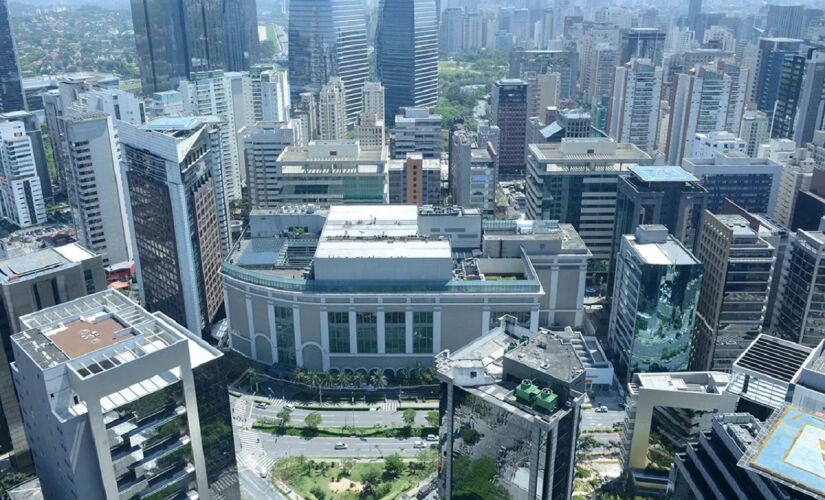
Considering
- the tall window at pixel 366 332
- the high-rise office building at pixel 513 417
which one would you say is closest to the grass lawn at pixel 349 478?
the high-rise office building at pixel 513 417

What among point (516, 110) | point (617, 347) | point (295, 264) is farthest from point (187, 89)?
point (617, 347)

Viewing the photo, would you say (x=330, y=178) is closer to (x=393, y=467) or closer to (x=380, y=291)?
(x=380, y=291)

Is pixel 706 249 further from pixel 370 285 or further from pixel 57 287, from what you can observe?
pixel 57 287

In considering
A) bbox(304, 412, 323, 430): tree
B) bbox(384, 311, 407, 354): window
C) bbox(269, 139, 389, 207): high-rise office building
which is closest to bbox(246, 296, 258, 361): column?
bbox(304, 412, 323, 430): tree

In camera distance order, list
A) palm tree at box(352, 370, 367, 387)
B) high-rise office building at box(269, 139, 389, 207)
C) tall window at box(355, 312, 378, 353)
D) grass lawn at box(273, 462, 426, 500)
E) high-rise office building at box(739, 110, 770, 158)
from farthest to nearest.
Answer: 1. high-rise office building at box(739, 110, 770, 158)
2. high-rise office building at box(269, 139, 389, 207)
3. tall window at box(355, 312, 378, 353)
4. palm tree at box(352, 370, 367, 387)
5. grass lawn at box(273, 462, 426, 500)

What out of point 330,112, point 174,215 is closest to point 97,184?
point 174,215

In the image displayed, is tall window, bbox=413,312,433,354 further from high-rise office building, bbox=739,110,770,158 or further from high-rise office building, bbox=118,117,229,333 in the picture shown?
high-rise office building, bbox=739,110,770,158
